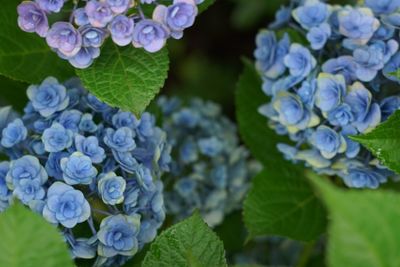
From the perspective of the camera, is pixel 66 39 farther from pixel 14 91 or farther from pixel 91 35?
pixel 14 91

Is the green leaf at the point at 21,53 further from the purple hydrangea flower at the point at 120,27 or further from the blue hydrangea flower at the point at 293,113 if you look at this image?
the blue hydrangea flower at the point at 293,113

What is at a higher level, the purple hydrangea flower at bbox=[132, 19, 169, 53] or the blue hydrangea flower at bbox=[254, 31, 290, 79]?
the purple hydrangea flower at bbox=[132, 19, 169, 53]

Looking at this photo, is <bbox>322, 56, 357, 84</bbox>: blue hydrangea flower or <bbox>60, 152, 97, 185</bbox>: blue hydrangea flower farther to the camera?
<bbox>322, 56, 357, 84</bbox>: blue hydrangea flower

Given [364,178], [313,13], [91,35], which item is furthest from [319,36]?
[91,35]

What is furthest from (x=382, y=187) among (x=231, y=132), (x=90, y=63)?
(x=90, y=63)

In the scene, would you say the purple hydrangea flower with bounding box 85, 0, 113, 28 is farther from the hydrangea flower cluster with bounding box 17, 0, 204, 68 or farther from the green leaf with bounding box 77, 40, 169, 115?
the green leaf with bounding box 77, 40, 169, 115

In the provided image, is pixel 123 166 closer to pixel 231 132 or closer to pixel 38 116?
pixel 38 116

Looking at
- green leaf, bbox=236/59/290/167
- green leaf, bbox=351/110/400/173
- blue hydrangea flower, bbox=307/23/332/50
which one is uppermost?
blue hydrangea flower, bbox=307/23/332/50

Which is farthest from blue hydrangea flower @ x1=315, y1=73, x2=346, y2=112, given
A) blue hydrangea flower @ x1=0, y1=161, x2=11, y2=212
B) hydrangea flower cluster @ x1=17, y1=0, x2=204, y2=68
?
blue hydrangea flower @ x1=0, y1=161, x2=11, y2=212
